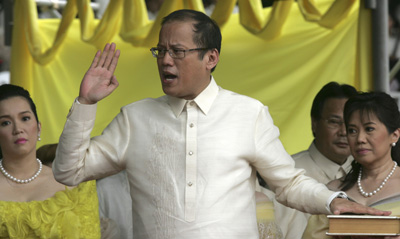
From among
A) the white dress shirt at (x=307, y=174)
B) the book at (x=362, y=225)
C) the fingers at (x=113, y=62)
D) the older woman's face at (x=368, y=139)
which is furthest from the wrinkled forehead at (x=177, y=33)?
the white dress shirt at (x=307, y=174)

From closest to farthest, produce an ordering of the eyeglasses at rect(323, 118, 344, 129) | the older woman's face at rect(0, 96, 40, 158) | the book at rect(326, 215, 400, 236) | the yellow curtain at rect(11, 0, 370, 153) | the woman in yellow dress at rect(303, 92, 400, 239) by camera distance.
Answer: the book at rect(326, 215, 400, 236) → the woman in yellow dress at rect(303, 92, 400, 239) → the older woman's face at rect(0, 96, 40, 158) → the eyeglasses at rect(323, 118, 344, 129) → the yellow curtain at rect(11, 0, 370, 153)

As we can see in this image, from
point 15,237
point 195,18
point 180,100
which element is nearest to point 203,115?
point 180,100

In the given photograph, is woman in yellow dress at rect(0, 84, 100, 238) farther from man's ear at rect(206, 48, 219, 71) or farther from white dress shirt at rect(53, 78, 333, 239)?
man's ear at rect(206, 48, 219, 71)

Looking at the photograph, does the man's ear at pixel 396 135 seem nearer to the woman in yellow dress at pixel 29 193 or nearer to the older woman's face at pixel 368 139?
the older woman's face at pixel 368 139

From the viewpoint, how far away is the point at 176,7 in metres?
4.58

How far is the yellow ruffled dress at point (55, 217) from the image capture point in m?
3.29

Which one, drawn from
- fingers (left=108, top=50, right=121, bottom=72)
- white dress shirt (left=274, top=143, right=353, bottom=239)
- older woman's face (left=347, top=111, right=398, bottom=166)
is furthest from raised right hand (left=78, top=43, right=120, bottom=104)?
white dress shirt (left=274, top=143, right=353, bottom=239)

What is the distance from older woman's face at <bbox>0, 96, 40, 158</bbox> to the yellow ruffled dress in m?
0.26

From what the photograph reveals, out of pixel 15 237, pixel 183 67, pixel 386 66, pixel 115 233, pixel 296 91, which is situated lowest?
→ pixel 115 233

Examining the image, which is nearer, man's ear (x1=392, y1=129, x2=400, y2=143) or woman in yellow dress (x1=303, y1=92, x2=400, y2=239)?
woman in yellow dress (x1=303, y1=92, x2=400, y2=239)

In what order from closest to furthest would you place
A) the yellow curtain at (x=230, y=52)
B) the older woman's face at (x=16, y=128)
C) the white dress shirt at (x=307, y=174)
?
the older woman's face at (x=16, y=128)
the white dress shirt at (x=307, y=174)
the yellow curtain at (x=230, y=52)

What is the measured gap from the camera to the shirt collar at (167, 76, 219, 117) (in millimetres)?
2768

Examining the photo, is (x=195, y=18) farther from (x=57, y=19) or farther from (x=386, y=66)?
(x=57, y=19)

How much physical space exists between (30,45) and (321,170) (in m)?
2.30
